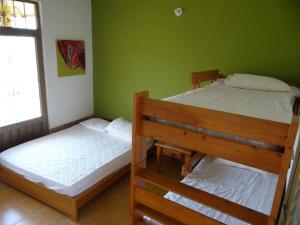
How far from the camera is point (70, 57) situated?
3.76 meters

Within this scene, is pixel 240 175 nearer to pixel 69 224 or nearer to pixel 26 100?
pixel 69 224

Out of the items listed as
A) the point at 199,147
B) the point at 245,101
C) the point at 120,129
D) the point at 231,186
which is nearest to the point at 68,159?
the point at 120,129

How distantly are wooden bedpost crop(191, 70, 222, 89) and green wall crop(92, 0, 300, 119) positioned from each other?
29 centimetres

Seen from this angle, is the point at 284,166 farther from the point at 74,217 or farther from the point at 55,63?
the point at 55,63

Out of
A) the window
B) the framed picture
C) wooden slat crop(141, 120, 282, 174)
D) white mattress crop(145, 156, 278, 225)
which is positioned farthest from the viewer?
the framed picture

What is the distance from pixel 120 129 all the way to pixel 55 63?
137cm

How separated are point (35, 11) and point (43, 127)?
1618mm

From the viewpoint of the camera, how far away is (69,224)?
2314 millimetres

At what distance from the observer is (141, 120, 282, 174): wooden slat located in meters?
1.18

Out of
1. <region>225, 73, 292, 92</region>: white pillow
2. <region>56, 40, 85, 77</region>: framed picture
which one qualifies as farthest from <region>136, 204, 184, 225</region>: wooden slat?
<region>56, 40, 85, 77</region>: framed picture

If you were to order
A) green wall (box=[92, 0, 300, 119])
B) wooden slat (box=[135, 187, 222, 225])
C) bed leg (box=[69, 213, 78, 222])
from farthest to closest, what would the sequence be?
green wall (box=[92, 0, 300, 119]) < bed leg (box=[69, 213, 78, 222]) < wooden slat (box=[135, 187, 222, 225])


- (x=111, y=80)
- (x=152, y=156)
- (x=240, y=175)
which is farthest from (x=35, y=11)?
(x=240, y=175)

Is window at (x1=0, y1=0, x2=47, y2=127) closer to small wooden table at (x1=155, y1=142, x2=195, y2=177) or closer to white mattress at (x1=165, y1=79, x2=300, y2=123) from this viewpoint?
small wooden table at (x1=155, y1=142, x2=195, y2=177)

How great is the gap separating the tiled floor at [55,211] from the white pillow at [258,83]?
175 centimetres
